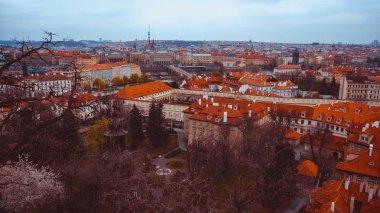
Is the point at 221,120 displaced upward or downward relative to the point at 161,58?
downward

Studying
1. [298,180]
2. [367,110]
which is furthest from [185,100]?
[298,180]

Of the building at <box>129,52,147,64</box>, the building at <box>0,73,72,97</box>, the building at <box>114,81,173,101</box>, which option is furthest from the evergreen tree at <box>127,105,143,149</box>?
the building at <box>129,52,147,64</box>

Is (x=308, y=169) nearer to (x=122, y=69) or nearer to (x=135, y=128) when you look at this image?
(x=135, y=128)

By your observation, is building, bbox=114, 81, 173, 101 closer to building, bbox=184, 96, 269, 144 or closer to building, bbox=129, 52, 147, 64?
building, bbox=184, 96, 269, 144

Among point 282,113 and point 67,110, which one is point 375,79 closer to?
point 282,113

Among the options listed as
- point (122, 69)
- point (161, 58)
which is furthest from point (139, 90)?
point (161, 58)
